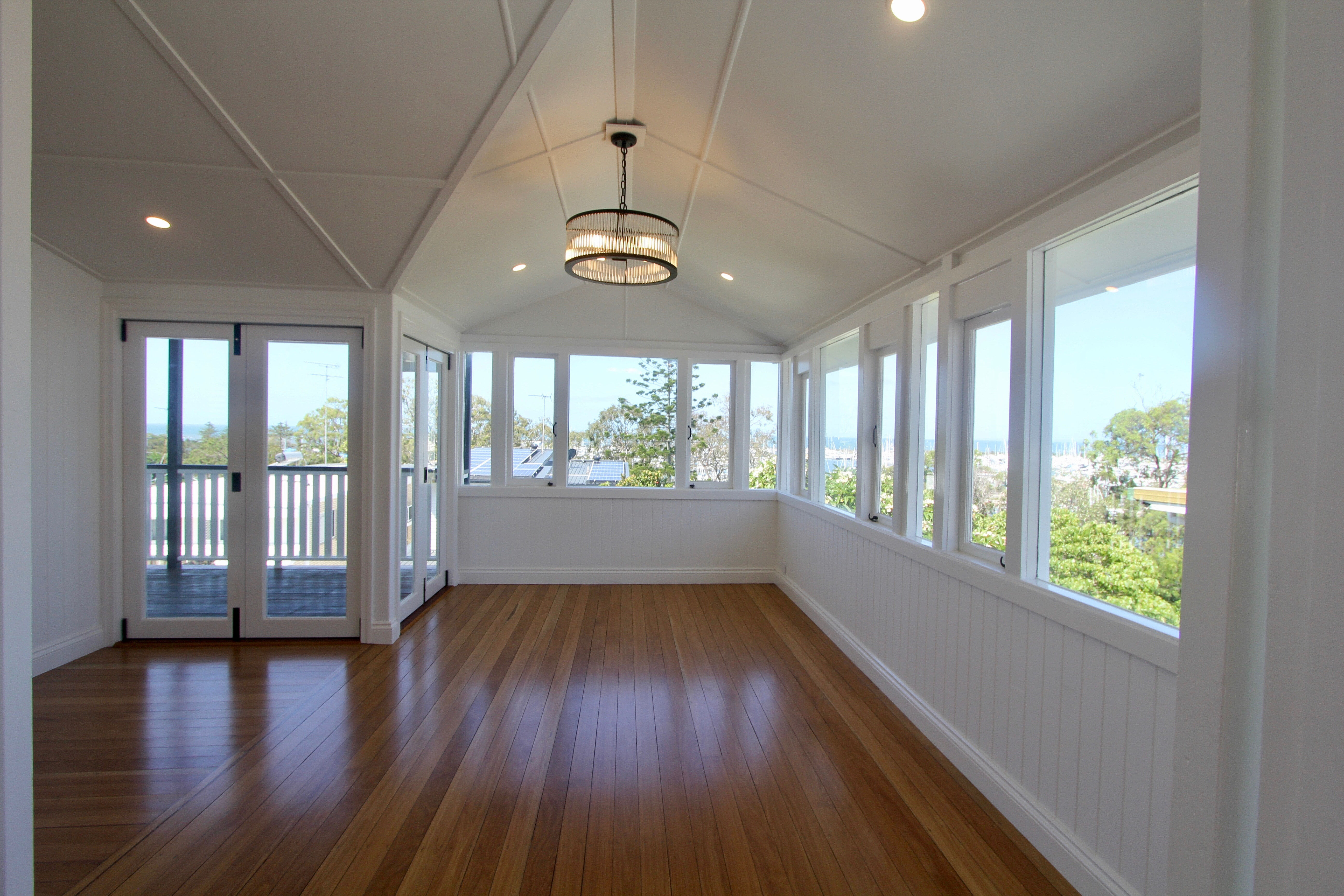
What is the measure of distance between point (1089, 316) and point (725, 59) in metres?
1.69

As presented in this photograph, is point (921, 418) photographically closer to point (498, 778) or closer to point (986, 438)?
point (986, 438)

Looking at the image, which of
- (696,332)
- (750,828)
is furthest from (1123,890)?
(696,332)

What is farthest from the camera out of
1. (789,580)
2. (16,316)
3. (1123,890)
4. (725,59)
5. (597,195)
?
(789,580)

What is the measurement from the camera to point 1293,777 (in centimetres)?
35

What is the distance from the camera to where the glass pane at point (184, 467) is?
160 inches

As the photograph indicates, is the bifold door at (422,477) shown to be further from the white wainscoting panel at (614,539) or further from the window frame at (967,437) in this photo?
the window frame at (967,437)

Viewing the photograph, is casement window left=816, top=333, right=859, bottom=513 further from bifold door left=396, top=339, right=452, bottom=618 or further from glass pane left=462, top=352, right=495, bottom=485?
bifold door left=396, top=339, right=452, bottom=618

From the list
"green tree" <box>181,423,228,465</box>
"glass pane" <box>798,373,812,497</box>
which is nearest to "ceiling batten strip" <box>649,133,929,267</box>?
"glass pane" <box>798,373,812,497</box>

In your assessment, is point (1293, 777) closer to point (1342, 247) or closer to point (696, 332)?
point (1342, 247)

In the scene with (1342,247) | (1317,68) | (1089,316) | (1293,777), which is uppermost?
(1089,316)

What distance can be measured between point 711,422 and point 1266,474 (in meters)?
5.71

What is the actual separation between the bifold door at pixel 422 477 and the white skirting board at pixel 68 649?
1771 millimetres

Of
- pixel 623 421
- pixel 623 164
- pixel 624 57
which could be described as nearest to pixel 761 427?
pixel 623 421

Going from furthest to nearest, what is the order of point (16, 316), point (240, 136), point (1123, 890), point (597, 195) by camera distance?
point (597, 195) → point (240, 136) → point (1123, 890) → point (16, 316)
